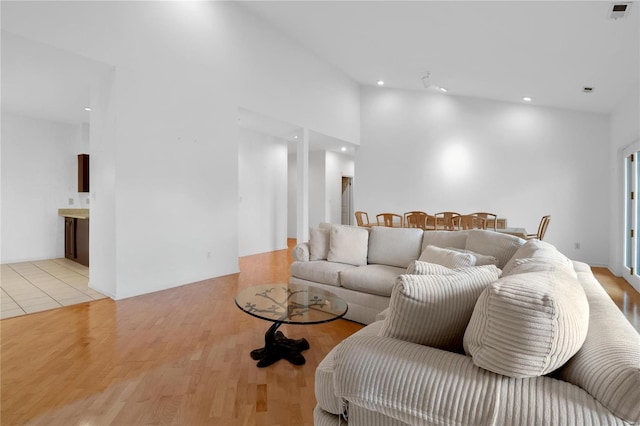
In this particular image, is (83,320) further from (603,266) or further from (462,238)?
(603,266)

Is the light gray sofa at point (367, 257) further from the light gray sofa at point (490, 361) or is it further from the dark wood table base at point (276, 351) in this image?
the light gray sofa at point (490, 361)

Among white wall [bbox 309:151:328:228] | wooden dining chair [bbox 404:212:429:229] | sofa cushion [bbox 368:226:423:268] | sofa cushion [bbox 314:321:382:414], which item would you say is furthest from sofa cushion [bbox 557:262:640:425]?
white wall [bbox 309:151:328:228]

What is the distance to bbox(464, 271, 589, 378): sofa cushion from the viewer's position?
832 millimetres

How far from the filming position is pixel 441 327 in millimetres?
1112

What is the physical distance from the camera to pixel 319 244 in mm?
3723

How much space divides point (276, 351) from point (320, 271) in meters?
1.12

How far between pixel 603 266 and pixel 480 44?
→ 459 cm

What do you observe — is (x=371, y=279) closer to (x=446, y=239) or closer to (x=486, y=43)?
(x=446, y=239)

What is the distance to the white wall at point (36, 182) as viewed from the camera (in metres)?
5.76

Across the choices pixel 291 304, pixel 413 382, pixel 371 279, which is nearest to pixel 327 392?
pixel 413 382

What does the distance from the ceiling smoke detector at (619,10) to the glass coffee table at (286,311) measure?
140 inches

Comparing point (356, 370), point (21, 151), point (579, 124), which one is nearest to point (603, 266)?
point (579, 124)

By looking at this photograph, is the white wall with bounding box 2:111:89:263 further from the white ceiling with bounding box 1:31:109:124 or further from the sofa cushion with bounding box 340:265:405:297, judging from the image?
the sofa cushion with bounding box 340:265:405:297

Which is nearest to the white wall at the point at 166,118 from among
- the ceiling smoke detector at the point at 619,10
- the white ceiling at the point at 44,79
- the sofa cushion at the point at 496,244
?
the white ceiling at the point at 44,79
